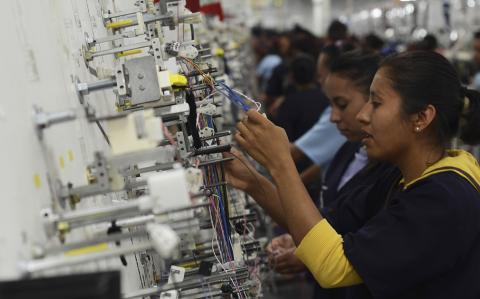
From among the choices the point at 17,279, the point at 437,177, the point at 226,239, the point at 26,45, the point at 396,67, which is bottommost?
the point at 226,239

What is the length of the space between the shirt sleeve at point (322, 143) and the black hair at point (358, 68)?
621mm

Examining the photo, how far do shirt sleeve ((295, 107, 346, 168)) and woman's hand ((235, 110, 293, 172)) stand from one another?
1647 millimetres

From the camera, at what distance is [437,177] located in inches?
69.3

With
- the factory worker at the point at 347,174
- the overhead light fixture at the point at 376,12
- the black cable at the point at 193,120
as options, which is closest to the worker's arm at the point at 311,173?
the factory worker at the point at 347,174

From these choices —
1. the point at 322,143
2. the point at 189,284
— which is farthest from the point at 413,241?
the point at 322,143

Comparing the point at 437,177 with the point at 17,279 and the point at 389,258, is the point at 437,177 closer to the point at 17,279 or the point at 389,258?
the point at 389,258

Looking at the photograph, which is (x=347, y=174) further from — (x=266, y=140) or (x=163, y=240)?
(x=163, y=240)

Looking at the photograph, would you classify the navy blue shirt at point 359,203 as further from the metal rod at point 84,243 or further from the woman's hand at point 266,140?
the metal rod at point 84,243

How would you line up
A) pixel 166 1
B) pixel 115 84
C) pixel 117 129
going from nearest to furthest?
pixel 117 129, pixel 115 84, pixel 166 1

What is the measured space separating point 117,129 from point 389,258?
35.1 inches

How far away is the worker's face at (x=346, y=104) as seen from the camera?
8.87ft

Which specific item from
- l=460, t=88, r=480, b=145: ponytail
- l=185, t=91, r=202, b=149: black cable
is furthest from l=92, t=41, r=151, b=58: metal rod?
l=460, t=88, r=480, b=145: ponytail

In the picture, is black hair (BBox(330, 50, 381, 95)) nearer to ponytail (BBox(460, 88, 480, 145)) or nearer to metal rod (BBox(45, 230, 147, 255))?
ponytail (BBox(460, 88, 480, 145))

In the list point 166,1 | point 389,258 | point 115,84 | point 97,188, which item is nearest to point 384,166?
point 389,258
